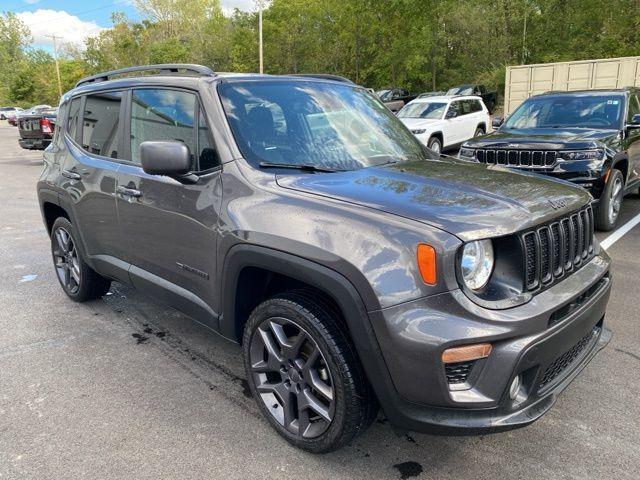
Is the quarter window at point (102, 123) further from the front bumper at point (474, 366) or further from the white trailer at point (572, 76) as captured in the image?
the white trailer at point (572, 76)

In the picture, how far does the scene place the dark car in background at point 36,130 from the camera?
1558 cm

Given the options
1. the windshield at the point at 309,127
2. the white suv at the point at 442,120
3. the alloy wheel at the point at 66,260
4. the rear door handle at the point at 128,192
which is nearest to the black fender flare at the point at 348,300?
the windshield at the point at 309,127

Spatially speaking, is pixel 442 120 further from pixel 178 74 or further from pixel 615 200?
pixel 178 74

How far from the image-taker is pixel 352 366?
2.27 metres

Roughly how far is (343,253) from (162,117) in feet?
5.74

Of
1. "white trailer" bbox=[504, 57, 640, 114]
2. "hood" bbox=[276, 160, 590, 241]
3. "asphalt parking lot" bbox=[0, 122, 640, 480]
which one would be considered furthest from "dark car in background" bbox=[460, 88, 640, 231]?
"white trailer" bbox=[504, 57, 640, 114]

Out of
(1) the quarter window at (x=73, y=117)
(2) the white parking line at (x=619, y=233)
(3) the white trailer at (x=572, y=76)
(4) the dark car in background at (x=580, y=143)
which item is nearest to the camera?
(1) the quarter window at (x=73, y=117)

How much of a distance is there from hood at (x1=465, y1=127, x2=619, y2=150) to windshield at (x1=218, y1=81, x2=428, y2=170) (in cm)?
326

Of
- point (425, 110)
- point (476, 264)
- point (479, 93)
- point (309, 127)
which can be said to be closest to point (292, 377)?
point (476, 264)

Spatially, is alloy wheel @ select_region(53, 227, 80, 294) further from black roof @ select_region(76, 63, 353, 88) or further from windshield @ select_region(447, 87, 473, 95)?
windshield @ select_region(447, 87, 473, 95)

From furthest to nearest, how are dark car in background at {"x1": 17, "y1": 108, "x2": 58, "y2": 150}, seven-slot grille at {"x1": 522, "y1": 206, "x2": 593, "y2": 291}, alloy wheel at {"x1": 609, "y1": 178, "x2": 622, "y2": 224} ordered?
dark car in background at {"x1": 17, "y1": 108, "x2": 58, "y2": 150}, alloy wheel at {"x1": 609, "y1": 178, "x2": 622, "y2": 224}, seven-slot grille at {"x1": 522, "y1": 206, "x2": 593, "y2": 291}

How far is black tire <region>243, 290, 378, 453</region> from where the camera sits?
229 centimetres

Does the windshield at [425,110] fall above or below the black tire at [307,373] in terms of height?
above

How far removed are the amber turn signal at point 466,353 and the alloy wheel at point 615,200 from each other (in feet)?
17.5
